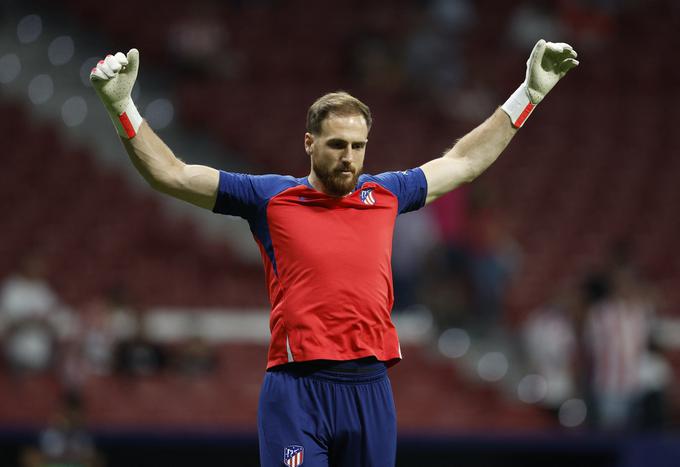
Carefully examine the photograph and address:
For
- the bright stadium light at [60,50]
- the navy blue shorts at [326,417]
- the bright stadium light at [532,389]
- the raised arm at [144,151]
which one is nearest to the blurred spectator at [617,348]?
the bright stadium light at [532,389]

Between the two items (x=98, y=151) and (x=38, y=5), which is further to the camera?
(x=38, y=5)

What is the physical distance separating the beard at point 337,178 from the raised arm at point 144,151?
39 centimetres

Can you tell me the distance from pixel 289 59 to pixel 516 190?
3.54m

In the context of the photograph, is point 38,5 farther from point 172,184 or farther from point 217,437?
point 172,184

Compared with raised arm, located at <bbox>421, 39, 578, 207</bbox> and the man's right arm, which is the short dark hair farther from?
raised arm, located at <bbox>421, 39, 578, 207</bbox>

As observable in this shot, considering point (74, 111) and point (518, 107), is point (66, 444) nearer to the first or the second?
point (518, 107)

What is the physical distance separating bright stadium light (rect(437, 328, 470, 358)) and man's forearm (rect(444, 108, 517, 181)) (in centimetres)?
771

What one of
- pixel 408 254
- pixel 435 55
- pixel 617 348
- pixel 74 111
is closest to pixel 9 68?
pixel 74 111

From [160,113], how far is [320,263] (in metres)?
11.4

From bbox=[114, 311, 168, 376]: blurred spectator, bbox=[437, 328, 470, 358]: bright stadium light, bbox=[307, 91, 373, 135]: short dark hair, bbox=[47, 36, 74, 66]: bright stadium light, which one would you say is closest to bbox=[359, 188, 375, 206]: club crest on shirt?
bbox=[307, 91, 373, 135]: short dark hair

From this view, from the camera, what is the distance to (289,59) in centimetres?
1605

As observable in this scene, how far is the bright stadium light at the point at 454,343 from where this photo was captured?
12539 millimetres

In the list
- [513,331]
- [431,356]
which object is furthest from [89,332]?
[513,331]

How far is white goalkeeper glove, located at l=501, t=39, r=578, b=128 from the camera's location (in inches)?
196
